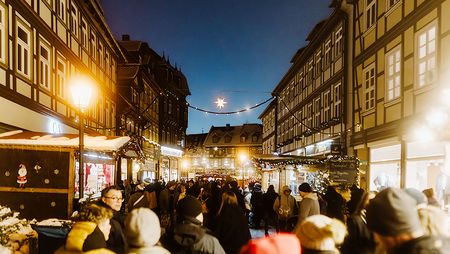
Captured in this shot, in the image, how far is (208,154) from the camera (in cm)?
9144

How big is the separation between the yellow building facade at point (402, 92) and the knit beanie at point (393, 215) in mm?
8851

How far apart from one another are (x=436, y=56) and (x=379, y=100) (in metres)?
4.43

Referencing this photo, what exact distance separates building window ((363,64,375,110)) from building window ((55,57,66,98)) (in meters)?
12.5

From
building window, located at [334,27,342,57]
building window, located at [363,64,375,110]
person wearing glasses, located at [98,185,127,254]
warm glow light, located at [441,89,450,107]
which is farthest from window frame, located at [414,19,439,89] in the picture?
person wearing glasses, located at [98,185,127,254]

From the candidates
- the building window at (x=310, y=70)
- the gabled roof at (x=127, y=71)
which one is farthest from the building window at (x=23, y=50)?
the building window at (x=310, y=70)

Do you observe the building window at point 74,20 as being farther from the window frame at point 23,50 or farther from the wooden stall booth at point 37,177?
the wooden stall booth at point 37,177

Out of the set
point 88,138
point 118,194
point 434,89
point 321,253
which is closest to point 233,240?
point 118,194

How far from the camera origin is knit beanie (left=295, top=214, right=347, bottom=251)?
3666 mm

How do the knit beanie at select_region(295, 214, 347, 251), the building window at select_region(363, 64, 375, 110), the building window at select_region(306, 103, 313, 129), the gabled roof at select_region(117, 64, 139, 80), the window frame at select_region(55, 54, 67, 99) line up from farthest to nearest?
the gabled roof at select_region(117, 64, 139, 80)
the building window at select_region(306, 103, 313, 129)
the building window at select_region(363, 64, 375, 110)
the window frame at select_region(55, 54, 67, 99)
the knit beanie at select_region(295, 214, 347, 251)

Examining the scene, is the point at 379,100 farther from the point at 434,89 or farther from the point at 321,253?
the point at 321,253

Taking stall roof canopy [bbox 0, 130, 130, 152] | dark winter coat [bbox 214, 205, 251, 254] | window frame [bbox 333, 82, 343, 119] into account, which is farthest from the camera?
window frame [bbox 333, 82, 343, 119]

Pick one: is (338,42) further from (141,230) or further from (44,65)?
(141,230)

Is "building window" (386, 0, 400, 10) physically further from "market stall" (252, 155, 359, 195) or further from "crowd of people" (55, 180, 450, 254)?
"crowd of people" (55, 180, 450, 254)

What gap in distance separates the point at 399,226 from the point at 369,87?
1598 cm
